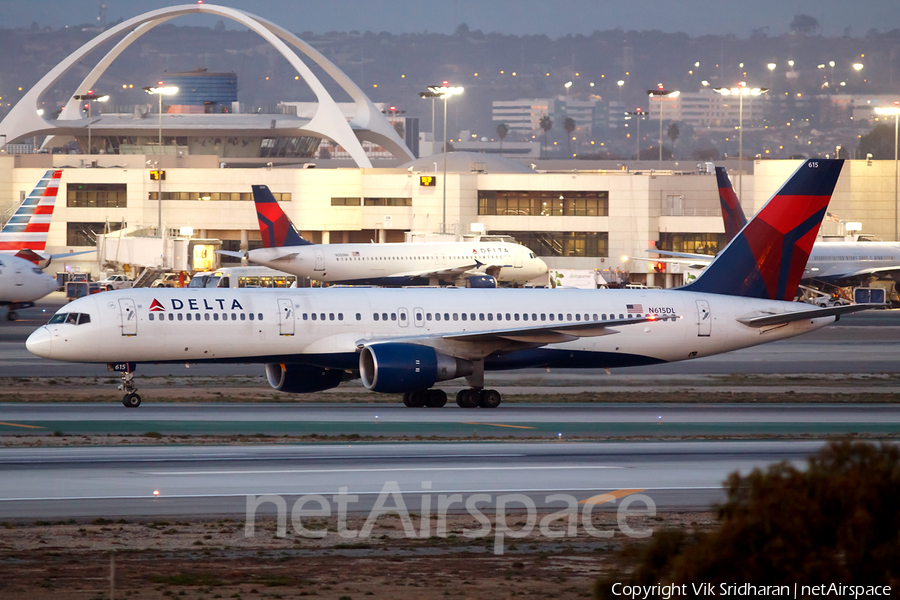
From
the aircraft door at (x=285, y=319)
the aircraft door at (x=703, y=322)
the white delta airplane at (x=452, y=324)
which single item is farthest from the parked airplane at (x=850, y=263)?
the aircraft door at (x=285, y=319)

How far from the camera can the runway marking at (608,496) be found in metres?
19.8

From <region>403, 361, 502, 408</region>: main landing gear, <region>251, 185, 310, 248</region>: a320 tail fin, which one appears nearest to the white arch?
<region>251, 185, 310, 248</region>: a320 tail fin

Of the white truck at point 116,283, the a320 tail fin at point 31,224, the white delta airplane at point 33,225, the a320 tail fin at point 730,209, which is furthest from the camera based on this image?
the white truck at point 116,283

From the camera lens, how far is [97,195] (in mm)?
122188

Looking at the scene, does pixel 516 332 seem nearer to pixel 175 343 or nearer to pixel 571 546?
pixel 175 343

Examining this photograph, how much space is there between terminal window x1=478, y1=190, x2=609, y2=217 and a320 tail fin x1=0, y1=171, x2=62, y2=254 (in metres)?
50.5

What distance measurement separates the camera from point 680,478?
22312 mm

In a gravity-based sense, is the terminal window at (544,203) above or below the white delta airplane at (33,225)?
above

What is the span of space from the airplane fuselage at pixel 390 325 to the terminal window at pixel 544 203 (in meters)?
74.0

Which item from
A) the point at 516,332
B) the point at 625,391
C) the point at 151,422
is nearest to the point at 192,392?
the point at 151,422

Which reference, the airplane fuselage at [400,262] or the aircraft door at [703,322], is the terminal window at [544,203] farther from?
the aircraft door at [703,322]

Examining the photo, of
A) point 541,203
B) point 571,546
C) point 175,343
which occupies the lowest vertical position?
point 571,546

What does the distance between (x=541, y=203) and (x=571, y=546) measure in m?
98.1

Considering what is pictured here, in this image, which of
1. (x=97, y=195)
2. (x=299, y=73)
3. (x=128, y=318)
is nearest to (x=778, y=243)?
(x=128, y=318)
